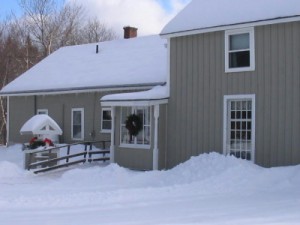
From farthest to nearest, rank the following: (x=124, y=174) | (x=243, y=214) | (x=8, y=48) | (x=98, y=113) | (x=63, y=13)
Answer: (x=63, y=13), (x=8, y=48), (x=98, y=113), (x=124, y=174), (x=243, y=214)

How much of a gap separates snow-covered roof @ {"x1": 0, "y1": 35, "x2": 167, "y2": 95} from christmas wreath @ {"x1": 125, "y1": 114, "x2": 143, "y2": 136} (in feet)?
10.4

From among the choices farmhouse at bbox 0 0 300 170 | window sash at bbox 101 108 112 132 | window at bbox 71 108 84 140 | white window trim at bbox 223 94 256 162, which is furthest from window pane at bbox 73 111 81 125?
white window trim at bbox 223 94 256 162

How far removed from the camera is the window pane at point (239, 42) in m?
18.2

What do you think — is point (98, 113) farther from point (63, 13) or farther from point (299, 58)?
point (63, 13)

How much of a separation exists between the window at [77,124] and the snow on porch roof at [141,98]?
678 cm

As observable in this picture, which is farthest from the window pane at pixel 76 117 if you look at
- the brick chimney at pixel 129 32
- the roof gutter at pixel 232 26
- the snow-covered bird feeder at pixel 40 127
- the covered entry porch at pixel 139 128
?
the roof gutter at pixel 232 26

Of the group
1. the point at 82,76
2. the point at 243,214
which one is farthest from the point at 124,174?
the point at 82,76

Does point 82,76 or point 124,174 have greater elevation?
point 82,76

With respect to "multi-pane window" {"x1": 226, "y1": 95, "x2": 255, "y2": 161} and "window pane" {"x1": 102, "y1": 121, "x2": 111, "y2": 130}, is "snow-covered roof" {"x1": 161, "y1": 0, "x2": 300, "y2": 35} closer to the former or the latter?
"multi-pane window" {"x1": 226, "y1": 95, "x2": 255, "y2": 161}

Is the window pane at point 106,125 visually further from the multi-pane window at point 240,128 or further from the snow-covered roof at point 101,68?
the multi-pane window at point 240,128

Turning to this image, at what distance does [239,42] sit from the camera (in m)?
18.5

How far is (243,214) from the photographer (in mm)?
11117

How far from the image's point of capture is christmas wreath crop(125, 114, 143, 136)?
67.4ft

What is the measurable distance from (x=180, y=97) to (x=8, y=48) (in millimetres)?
35942
